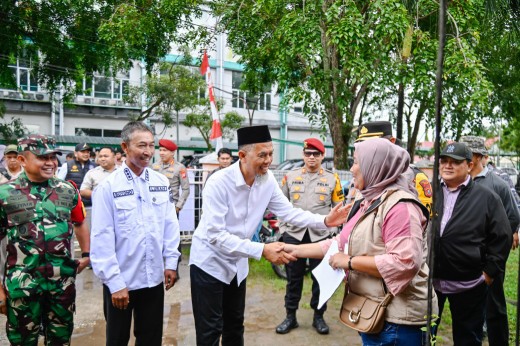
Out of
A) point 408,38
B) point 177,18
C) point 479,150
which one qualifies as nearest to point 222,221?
point 479,150

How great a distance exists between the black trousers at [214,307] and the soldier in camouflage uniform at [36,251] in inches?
34.2

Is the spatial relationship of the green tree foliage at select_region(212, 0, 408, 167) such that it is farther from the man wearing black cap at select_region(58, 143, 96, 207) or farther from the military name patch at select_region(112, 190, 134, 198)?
the military name patch at select_region(112, 190, 134, 198)

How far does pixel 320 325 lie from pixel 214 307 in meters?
1.87

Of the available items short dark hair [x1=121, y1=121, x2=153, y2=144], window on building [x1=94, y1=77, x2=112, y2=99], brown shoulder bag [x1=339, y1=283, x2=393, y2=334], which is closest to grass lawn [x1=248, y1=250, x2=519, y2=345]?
brown shoulder bag [x1=339, y1=283, x2=393, y2=334]

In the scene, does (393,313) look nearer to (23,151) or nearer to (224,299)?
(224,299)

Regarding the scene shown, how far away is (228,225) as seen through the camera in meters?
3.27

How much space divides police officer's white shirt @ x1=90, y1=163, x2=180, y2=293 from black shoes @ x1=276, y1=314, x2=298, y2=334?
1.82 m

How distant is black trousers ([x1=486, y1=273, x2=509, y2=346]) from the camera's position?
3849 mm

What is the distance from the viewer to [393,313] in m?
2.22

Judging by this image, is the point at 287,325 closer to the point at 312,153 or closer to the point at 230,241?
the point at 312,153

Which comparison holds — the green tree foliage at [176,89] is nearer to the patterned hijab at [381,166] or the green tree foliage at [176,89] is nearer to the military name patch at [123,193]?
the military name patch at [123,193]

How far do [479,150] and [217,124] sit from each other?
5.46 metres

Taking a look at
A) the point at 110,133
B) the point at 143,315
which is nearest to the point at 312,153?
the point at 143,315

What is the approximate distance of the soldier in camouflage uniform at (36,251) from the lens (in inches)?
116
